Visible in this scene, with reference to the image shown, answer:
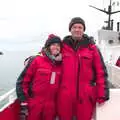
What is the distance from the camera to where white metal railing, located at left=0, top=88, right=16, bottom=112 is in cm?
550

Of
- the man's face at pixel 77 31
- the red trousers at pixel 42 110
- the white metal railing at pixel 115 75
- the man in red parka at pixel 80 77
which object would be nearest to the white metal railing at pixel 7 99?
the red trousers at pixel 42 110

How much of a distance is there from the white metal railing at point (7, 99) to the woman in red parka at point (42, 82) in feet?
0.45

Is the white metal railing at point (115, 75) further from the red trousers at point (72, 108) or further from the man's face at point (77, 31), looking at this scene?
the man's face at point (77, 31)

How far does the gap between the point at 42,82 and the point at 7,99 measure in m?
0.64

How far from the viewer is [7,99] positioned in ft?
18.9

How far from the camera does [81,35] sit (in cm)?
551

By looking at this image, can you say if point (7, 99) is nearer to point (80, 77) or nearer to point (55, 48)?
point (55, 48)

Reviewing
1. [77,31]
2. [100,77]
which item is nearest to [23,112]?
[100,77]

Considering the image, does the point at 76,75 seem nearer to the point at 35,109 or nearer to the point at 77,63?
the point at 77,63

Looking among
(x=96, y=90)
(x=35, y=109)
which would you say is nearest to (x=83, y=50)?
(x=96, y=90)

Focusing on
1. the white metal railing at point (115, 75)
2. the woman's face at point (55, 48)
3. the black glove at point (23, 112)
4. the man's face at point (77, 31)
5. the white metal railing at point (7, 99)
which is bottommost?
the black glove at point (23, 112)

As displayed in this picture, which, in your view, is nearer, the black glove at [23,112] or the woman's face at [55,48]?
the woman's face at [55,48]

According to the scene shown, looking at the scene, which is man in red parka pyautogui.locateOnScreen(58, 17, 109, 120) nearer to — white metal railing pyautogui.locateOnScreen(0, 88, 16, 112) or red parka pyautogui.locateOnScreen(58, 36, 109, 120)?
red parka pyautogui.locateOnScreen(58, 36, 109, 120)

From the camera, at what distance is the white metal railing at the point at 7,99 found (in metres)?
5.50
